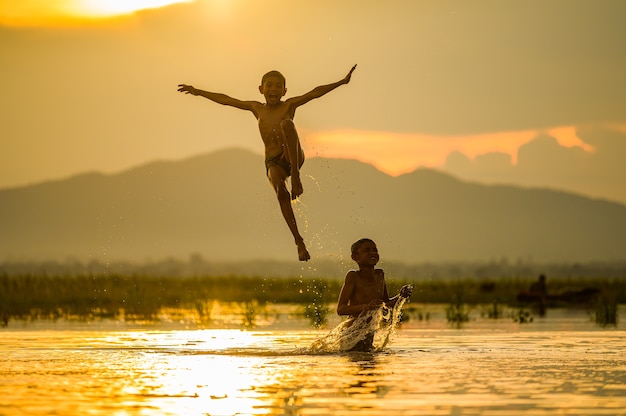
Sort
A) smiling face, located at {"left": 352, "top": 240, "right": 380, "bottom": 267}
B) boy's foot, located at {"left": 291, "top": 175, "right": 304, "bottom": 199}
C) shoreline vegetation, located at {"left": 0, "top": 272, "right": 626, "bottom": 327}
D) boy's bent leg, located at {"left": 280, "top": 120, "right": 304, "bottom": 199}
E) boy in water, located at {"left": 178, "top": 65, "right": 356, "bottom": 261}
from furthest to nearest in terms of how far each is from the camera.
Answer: shoreline vegetation, located at {"left": 0, "top": 272, "right": 626, "bottom": 327} → smiling face, located at {"left": 352, "top": 240, "right": 380, "bottom": 267} → boy in water, located at {"left": 178, "top": 65, "right": 356, "bottom": 261} → boy's foot, located at {"left": 291, "top": 175, "right": 304, "bottom": 199} → boy's bent leg, located at {"left": 280, "top": 120, "right": 304, "bottom": 199}

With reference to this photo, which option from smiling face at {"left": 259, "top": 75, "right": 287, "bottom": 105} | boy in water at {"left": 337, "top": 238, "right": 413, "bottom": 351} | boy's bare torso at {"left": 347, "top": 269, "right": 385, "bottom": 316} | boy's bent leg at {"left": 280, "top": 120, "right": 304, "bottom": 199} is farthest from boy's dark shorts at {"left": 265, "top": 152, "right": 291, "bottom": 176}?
boy's bare torso at {"left": 347, "top": 269, "right": 385, "bottom": 316}

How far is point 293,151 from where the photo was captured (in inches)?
793

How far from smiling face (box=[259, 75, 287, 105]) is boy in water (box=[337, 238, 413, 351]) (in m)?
2.32

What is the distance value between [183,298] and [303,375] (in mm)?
27938

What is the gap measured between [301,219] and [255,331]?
642 cm

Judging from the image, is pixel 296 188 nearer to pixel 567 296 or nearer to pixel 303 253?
pixel 303 253

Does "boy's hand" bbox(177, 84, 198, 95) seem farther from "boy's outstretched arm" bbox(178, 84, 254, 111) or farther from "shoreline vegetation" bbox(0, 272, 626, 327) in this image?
"shoreline vegetation" bbox(0, 272, 626, 327)

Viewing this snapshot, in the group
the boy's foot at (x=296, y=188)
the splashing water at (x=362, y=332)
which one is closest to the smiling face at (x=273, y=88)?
the boy's foot at (x=296, y=188)

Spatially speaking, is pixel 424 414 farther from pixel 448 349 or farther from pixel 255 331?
pixel 255 331

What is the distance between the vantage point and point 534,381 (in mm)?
16938

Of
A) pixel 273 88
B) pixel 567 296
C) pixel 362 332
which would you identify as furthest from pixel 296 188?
pixel 567 296

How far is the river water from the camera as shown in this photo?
14.8 metres

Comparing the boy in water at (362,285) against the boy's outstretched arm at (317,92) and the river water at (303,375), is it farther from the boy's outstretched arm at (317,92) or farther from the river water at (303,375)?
the boy's outstretched arm at (317,92)

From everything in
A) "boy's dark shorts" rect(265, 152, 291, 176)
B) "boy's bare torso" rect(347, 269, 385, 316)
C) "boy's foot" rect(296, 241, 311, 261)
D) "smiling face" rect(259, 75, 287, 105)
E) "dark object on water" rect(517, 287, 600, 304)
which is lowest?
"boy's bare torso" rect(347, 269, 385, 316)
